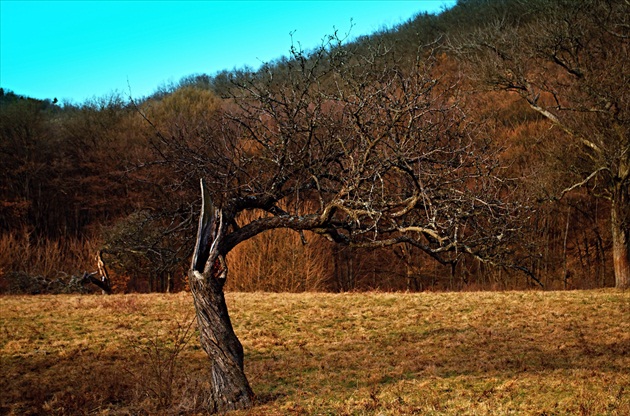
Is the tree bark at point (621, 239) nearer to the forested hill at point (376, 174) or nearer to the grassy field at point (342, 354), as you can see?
the forested hill at point (376, 174)

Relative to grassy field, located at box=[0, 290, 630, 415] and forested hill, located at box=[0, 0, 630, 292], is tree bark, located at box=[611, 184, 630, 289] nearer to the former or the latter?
forested hill, located at box=[0, 0, 630, 292]

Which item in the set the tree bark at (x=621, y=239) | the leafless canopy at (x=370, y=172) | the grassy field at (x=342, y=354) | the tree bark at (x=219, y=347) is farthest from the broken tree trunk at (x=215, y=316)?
the tree bark at (x=621, y=239)

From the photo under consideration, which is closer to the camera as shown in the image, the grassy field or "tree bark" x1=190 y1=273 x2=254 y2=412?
"tree bark" x1=190 y1=273 x2=254 y2=412

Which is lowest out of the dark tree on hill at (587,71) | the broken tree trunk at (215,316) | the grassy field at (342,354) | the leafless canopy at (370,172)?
the grassy field at (342,354)

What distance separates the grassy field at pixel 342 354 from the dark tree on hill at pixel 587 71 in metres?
3.77

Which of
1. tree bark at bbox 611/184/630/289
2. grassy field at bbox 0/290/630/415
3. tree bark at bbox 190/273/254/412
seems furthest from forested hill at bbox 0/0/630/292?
grassy field at bbox 0/290/630/415

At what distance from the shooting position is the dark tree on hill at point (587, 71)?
17953 mm

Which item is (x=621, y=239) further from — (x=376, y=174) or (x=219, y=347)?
(x=219, y=347)

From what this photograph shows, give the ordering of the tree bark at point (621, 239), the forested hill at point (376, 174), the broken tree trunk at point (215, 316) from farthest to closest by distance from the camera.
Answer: the tree bark at point (621, 239) < the forested hill at point (376, 174) < the broken tree trunk at point (215, 316)

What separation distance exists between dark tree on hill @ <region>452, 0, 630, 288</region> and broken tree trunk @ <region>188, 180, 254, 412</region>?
14.3 m

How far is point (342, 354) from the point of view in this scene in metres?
10.7

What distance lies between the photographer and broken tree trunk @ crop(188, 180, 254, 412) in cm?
692

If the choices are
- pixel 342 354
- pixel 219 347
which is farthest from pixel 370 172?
pixel 342 354

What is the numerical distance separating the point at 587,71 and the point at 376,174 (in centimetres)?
1560
